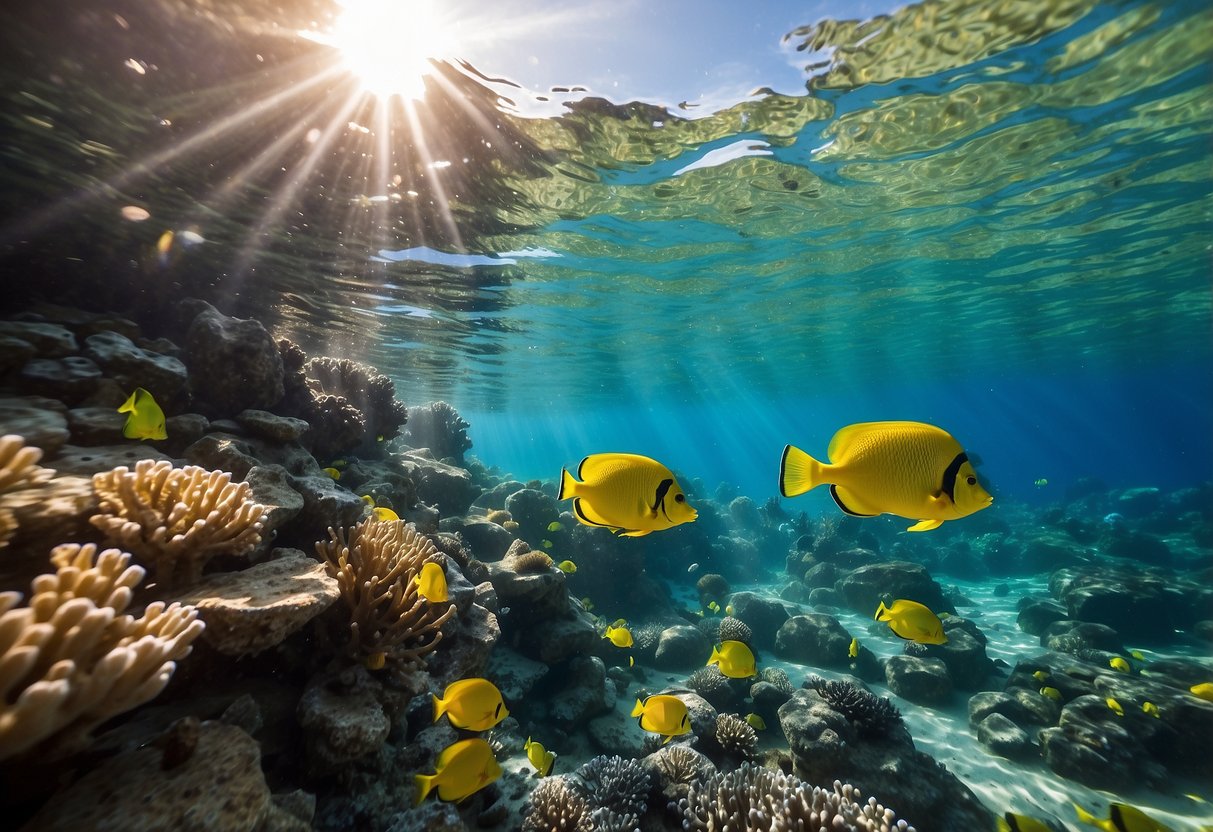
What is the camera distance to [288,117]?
8305 millimetres

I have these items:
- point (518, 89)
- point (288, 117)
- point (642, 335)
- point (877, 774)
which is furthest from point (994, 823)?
point (642, 335)

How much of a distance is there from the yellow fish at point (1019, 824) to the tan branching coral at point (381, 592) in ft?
18.0

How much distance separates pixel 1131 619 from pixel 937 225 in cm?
1324

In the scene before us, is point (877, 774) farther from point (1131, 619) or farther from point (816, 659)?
point (1131, 619)

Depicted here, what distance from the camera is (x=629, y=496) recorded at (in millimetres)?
2547

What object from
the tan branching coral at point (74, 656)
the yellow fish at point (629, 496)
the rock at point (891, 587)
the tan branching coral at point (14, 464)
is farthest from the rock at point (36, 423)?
the rock at point (891, 587)

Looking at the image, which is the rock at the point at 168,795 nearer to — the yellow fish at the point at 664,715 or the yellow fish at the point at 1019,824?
the yellow fish at the point at 664,715

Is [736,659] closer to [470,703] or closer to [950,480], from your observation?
[470,703]

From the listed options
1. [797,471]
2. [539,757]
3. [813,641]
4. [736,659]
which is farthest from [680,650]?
[797,471]

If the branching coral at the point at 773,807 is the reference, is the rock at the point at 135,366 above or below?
above

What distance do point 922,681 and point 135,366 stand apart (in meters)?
14.8

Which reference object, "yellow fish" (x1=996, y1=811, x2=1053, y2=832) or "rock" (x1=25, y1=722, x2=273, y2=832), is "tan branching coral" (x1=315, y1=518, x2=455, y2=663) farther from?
"yellow fish" (x1=996, y1=811, x2=1053, y2=832)

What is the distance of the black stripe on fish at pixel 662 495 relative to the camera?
8.34 feet

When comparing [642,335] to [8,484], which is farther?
[642,335]
